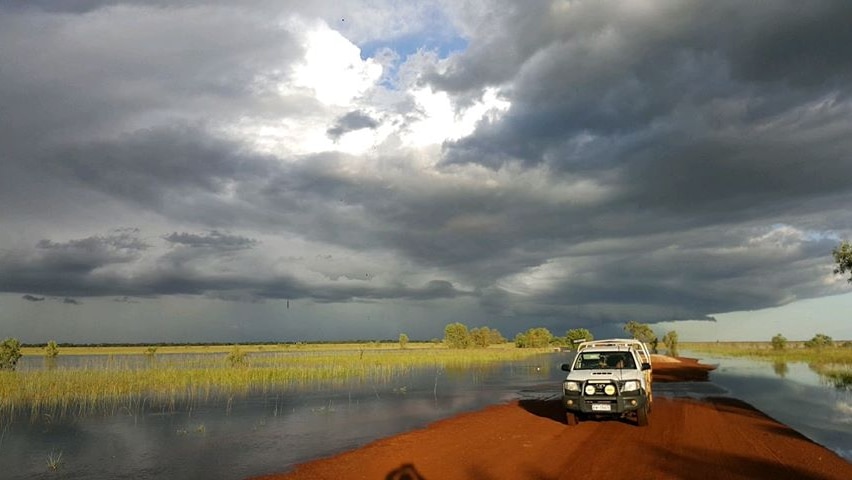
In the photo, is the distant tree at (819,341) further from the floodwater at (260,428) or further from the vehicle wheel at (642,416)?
the vehicle wheel at (642,416)

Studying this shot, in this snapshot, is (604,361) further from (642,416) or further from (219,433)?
(219,433)

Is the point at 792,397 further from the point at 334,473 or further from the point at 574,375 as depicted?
the point at 334,473

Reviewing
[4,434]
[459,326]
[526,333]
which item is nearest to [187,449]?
[4,434]

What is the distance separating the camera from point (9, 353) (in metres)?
46.4

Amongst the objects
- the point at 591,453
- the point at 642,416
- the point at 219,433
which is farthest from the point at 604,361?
the point at 219,433

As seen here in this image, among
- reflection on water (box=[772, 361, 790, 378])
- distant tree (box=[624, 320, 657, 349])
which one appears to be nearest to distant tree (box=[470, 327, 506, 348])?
distant tree (box=[624, 320, 657, 349])

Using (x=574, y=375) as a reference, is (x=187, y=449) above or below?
below

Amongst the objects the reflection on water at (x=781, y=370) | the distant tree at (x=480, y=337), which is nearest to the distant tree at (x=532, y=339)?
the distant tree at (x=480, y=337)

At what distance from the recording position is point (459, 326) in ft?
406

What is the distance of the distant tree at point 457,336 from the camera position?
123 metres

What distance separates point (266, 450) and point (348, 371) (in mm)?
31776

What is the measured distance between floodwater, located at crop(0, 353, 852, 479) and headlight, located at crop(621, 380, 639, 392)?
5017mm

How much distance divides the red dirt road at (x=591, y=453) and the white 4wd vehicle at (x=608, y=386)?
0.58 metres

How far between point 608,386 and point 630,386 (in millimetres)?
606
